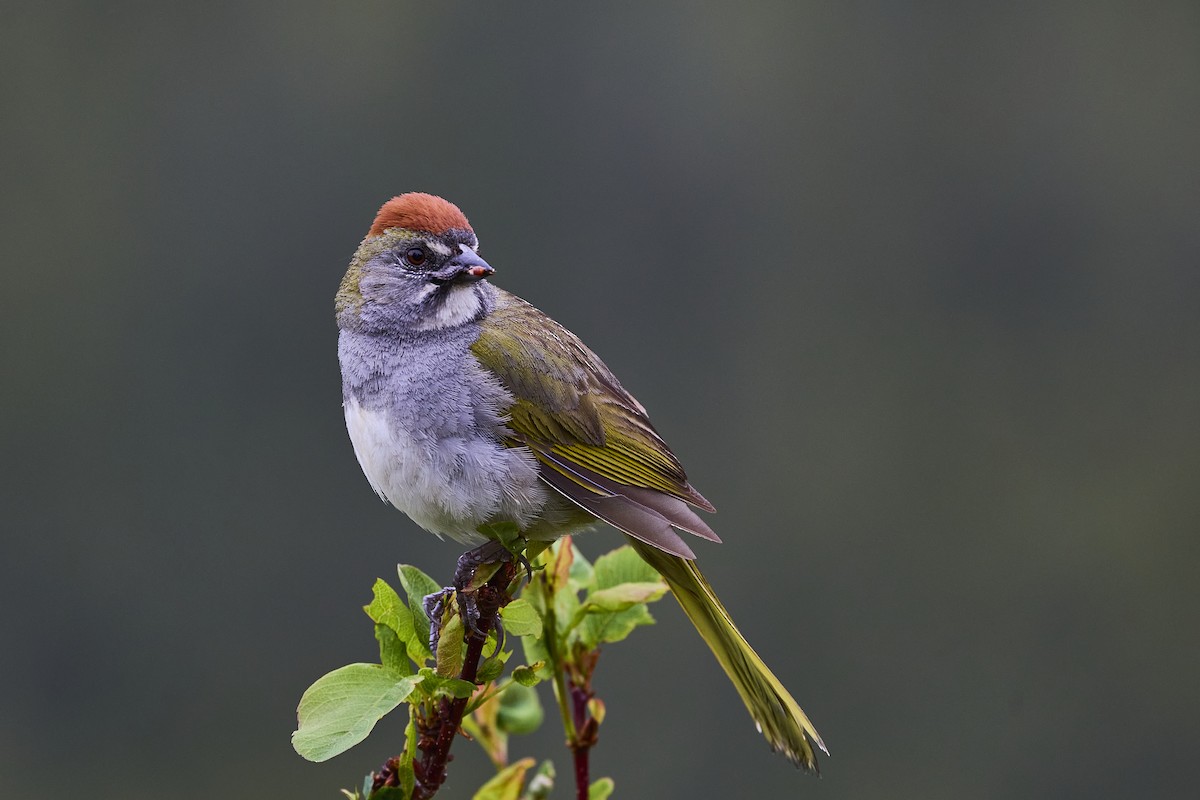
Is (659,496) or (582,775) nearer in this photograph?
(582,775)

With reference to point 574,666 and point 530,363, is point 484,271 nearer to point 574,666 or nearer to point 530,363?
point 530,363

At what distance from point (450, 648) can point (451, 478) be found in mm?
636

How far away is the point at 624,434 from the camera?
2395mm

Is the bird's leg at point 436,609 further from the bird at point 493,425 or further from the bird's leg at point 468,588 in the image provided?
the bird at point 493,425

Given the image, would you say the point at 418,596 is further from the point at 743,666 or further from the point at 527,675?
the point at 743,666

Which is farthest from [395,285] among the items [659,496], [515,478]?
[659,496]

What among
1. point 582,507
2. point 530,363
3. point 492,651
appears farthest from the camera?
point 530,363

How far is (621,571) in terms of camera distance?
191 cm

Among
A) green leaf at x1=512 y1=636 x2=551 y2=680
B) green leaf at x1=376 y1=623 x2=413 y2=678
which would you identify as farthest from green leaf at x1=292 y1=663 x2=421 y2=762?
green leaf at x1=512 y1=636 x2=551 y2=680

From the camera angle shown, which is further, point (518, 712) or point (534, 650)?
point (518, 712)

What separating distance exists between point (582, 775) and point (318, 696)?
0.43 metres

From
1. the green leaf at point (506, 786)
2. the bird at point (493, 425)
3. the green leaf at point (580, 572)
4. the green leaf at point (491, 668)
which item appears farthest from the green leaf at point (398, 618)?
the bird at point (493, 425)

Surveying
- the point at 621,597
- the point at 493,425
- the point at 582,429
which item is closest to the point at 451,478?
the point at 493,425

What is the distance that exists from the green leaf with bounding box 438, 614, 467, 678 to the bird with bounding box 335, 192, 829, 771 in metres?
0.53
